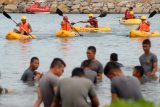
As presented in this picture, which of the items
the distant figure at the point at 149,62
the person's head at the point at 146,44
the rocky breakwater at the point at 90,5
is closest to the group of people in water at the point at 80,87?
the person's head at the point at 146,44

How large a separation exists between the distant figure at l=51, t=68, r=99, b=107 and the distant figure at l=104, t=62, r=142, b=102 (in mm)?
303

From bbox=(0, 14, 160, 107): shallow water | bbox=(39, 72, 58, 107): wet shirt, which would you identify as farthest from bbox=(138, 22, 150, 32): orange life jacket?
bbox=(39, 72, 58, 107): wet shirt

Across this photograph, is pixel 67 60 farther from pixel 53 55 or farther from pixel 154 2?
pixel 154 2

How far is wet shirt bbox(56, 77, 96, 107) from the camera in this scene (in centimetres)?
838

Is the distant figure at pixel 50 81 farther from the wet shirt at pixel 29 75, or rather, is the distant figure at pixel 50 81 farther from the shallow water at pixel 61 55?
the wet shirt at pixel 29 75

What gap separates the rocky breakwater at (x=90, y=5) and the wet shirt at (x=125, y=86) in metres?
62.8

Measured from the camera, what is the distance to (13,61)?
963 inches

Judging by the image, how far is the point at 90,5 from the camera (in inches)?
2926

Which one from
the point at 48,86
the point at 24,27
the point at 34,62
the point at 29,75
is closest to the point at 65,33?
the point at 24,27

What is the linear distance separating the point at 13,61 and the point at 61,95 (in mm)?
16068

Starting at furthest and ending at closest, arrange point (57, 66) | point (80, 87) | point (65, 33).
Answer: point (65, 33) → point (57, 66) → point (80, 87)

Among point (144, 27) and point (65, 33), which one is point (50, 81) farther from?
point (65, 33)

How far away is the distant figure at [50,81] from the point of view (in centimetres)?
900

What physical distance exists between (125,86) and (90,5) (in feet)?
216
